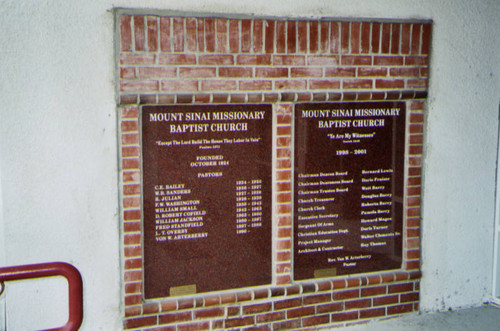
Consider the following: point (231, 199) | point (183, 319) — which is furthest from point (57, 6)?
point (183, 319)

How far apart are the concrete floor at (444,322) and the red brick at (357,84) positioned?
172 centimetres

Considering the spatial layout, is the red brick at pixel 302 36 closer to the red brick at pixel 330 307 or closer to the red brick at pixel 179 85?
the red brick at pixel 179 85

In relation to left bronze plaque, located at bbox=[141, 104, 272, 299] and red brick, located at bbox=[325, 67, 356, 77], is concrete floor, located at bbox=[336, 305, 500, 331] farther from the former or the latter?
red brick, located at bbox=[325, 67, 356, 77]

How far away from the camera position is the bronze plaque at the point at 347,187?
404 centimetres

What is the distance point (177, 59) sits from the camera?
368 cm

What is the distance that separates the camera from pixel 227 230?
12.9 feet

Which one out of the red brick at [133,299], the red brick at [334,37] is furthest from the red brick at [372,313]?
the red brick at [334,37]

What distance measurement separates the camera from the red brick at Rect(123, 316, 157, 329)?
377 cm

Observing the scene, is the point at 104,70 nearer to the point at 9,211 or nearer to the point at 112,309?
the point at 9,211

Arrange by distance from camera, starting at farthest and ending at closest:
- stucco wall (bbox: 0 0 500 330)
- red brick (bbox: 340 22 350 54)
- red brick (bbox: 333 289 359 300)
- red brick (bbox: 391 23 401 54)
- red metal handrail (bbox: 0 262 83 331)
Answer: red brick (bbox: 333 289 359 300) < red brick (bbox: 391 23 401 54) < red brick (bbox: 340 22 350 54) < stucco wall (bbox: 0 0 500 330) < red metal handrail (bbox: 0 262 83 331)

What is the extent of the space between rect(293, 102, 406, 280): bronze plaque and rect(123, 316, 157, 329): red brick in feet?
3.38

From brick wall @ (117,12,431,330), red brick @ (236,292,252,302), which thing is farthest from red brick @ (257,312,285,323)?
red brick @ (236,292,252,302)

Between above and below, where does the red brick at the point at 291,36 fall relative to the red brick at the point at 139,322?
above

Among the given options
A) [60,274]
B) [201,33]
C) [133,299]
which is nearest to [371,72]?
[201,33]
